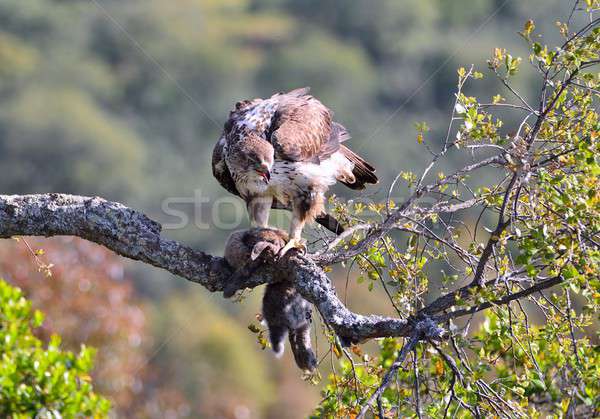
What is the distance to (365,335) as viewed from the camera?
4105 millimetres

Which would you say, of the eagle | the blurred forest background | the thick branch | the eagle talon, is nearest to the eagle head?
the eagle

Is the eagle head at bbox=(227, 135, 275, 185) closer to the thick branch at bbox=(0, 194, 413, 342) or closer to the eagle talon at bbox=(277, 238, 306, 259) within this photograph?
the eagle talon at bbox=(277, 238, 306, 259)

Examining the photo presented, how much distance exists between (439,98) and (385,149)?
3913 millimetres

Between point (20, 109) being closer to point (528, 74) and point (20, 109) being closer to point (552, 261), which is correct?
point (528, 74)

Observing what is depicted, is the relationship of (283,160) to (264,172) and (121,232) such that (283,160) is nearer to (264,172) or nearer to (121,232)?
(264,172)

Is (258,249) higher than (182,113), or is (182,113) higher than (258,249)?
(182,113)

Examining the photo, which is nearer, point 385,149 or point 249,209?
point 249,209

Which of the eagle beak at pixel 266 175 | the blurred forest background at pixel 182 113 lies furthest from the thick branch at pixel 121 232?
Result: the blurred forest background at pixel 182 113

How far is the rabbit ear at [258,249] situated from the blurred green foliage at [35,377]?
133 cm

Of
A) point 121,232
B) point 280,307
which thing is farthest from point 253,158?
point 121,232

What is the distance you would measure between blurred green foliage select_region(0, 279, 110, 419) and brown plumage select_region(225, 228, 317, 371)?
1152mm

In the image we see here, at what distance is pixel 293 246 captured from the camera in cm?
506

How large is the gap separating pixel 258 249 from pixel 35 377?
149 cm

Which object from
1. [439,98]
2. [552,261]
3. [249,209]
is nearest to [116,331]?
[249,209]
